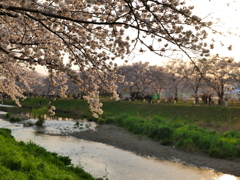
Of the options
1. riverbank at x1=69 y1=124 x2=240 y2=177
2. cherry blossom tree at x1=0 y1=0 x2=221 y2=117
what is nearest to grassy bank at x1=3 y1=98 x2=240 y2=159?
riverbank at x1=69 y1=124 x2=240 y2=177

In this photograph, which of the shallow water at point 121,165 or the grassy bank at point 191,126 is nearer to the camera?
the shallow water at point 121,165

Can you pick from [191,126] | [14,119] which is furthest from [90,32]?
[14,119]

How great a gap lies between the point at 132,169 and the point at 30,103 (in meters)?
55.3

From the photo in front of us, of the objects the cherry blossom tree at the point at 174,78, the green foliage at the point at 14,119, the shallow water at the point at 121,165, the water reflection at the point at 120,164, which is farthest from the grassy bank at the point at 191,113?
the cherry blossom tree at the point at 174,78

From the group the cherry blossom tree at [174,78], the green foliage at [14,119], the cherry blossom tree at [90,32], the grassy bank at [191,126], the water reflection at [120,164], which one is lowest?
the water reflection at [120,164]

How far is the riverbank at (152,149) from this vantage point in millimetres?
14869

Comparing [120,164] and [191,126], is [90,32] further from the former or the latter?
[191,126]

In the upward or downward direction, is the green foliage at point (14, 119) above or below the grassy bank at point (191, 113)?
below

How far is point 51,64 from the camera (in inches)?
199

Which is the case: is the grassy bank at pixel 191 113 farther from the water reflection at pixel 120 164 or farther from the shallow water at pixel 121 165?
the water reflection at pixel 120 164

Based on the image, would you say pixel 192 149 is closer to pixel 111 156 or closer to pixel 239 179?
pixel 239 179

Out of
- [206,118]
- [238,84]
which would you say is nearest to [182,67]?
[238,84]

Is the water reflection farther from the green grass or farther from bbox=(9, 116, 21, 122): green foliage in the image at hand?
bbox=(9, 116, 21, 122): green foliage

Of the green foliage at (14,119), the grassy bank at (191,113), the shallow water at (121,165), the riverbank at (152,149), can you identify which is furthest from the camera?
the green foliage at (14,119)
